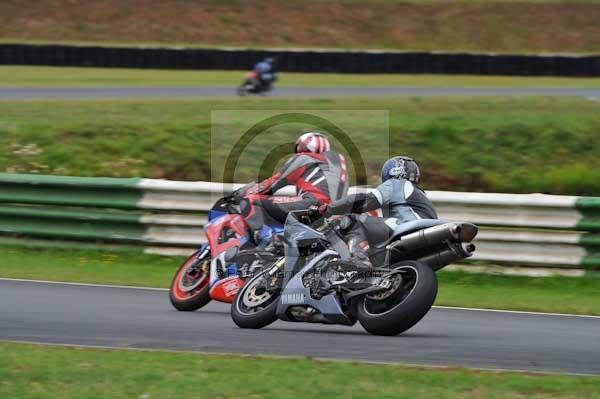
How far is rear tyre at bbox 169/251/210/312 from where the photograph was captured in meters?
9.52

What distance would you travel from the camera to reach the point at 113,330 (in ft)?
27.7

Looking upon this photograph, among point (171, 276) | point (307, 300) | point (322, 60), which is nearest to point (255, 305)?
point (307, 300)

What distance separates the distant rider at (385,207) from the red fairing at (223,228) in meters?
1.05

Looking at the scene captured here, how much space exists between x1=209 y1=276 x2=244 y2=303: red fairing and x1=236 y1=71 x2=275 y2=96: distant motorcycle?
15538 millimetres

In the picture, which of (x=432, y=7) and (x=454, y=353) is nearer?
(x=454, y=353)

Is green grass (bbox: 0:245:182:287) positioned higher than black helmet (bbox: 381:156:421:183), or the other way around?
black helmet (bbox: 381:156:421:183)

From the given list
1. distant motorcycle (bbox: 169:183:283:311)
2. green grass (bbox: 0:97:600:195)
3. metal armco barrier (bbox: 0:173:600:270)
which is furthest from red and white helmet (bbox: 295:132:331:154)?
green grass (bbox: 0:97:600:195)

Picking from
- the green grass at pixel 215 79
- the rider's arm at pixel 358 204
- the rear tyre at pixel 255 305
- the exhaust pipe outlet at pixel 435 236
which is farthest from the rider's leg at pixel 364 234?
the green grass at pixel 215 79

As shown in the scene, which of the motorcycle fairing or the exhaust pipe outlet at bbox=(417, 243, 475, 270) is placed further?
the motorcycle fairing

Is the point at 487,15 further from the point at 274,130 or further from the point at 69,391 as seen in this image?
the point at 69,391

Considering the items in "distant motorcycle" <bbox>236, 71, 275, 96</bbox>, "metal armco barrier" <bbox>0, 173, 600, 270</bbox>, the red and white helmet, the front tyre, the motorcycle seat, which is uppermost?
the red and white helmet

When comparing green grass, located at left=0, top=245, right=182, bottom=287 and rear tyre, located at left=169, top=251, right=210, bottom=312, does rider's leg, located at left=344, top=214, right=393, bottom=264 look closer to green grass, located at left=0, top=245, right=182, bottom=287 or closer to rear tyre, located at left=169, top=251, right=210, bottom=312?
rear tyre, located at left=169, top=251, right=210, bottom=312

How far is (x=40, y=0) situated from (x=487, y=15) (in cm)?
1543

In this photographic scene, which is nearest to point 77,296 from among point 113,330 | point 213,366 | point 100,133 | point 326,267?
point 113,330
